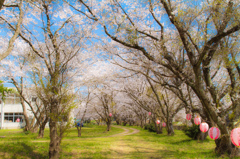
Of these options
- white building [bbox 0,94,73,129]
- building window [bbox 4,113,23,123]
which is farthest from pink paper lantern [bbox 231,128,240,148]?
building window [bbox 4,113,23,123]

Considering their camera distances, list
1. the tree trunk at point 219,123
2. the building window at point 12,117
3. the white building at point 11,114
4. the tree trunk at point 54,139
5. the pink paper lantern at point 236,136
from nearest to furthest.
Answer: the pink paper lantern at point 236,136 < the tree trunk at point 219,123 < the tree trunk at point 54,139 < the white building at point 11,114 < the building window at point 12,117

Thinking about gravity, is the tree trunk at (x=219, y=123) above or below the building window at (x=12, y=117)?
above

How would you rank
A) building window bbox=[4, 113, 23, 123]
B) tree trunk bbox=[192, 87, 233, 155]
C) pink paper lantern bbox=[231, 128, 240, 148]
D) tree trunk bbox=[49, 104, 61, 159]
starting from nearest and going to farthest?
pink paper lantern bbox=[231, 128, 240, 148]
tree trunk bbox=[192, 87, 233, 155]
tree trunk bbox=[49, 104, 61, 159]
building window bbox=[4, 113, 23, 123]

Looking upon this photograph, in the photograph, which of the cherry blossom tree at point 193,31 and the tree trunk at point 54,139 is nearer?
the cherry blossom tree at point 193,31

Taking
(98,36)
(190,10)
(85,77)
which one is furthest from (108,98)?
(190,10)

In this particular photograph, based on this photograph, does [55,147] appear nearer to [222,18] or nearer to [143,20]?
[143,20]

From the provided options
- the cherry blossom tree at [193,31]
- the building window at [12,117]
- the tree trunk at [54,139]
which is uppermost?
the cherry blossom tree at [193,31]

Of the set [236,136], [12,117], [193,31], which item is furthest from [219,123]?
[12,117]

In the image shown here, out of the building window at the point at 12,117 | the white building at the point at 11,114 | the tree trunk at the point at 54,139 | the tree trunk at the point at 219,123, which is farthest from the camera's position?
the building window at the point at 12,117

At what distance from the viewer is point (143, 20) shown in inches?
341

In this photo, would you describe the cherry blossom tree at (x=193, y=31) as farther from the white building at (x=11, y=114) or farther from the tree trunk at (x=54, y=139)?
the white building at (x=11, y=114)

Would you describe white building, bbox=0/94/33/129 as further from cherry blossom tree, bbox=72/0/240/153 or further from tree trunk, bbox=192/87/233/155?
tree trunk, bbox=192/87/233/155

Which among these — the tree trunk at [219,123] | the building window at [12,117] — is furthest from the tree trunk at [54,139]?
the building window at [12,117]

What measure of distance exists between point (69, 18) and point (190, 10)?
6087 mm
